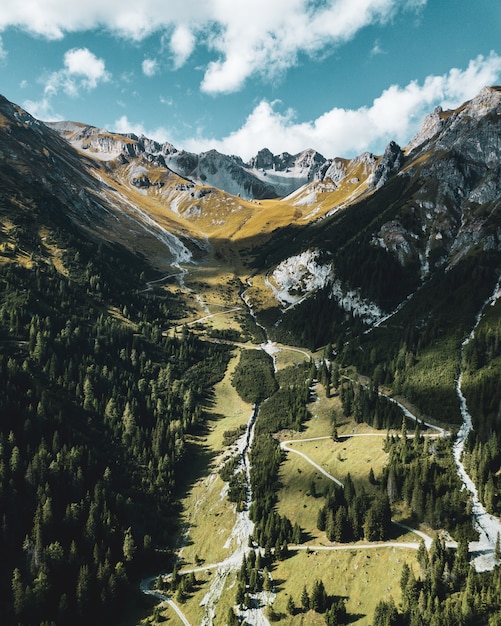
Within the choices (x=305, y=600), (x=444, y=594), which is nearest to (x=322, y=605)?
(x=305, y=600)

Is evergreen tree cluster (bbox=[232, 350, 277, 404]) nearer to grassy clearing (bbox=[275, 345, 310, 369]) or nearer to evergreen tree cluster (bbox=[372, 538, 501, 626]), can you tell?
grassy clearing (bbox=[275, 345, 310, 369])

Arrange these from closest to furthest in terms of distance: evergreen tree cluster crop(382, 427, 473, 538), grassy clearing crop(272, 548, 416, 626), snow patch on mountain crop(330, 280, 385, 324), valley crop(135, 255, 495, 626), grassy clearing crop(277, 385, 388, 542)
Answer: grassy clearing crop(272, 548, 416, 626) < valley crop(135, 255, 495, 626) < evergreen tree cluster crop(382, 427, 473, 538) < grassy clearing crop(277, 385, 388, 542) < snow patch on mountain crop(330, 280, 385, 324)

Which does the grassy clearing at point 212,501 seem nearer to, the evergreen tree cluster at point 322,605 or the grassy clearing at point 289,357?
the evergreen tree cluster at point 322,605

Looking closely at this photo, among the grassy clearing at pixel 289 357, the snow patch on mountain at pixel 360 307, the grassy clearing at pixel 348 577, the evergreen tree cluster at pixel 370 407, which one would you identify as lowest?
the grassy clearing at pixel 348 577

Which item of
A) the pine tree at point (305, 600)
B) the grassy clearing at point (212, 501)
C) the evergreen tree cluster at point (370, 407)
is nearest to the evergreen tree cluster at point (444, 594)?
the pine tree at point (305, 600)

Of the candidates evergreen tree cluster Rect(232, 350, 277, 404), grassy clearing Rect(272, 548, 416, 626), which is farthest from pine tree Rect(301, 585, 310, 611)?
evergreen tree cluster Rect(232, 350, 277, 404)

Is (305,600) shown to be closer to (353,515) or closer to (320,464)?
(353,515)

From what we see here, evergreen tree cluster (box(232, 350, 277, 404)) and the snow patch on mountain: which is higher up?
the snow patch on mountain

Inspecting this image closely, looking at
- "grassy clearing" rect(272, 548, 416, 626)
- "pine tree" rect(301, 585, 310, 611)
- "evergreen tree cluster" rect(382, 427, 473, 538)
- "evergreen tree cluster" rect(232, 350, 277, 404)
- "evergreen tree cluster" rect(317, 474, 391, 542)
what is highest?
"evergreen tree cluster" rect(232, 350, 277, 404)

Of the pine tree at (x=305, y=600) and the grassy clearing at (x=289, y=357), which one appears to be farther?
the grassy clearing at (x=289, y=357)
